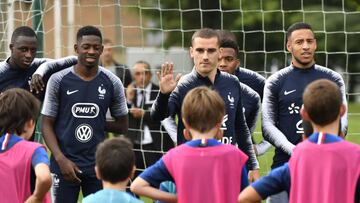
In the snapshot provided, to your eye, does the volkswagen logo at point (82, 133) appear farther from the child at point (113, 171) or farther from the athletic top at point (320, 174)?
the athletic top at point (320, 174)

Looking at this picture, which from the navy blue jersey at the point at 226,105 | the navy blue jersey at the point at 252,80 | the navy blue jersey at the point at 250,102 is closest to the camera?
the navy blue jersey at the point at 226,105

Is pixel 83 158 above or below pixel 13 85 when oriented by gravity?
below

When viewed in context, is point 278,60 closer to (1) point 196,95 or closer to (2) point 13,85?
(2) point 13,85

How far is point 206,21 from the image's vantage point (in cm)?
Answer: 2616

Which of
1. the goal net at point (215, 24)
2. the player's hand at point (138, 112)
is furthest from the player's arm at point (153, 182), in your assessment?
the player's hand at point (138, 112)

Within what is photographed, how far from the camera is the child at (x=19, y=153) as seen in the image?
5551 mm

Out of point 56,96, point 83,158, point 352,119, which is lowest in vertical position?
point 352,119

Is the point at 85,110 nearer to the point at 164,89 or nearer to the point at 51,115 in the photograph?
the point at 51,115

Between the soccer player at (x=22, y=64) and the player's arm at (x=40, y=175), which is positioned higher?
the soccer player at (x=22, y=64)

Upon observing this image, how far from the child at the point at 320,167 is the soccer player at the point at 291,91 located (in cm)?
220

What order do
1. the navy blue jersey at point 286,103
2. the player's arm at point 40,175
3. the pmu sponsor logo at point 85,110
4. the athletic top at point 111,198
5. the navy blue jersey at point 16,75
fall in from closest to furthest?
the athletic top at point 111,198 < the player's arm at point 40,175 < the navy blue jersey at point 286,103 < the pmu sponsor logo at point 85,110 < the navy blue jersey at point 16,75

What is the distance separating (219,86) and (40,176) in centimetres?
199

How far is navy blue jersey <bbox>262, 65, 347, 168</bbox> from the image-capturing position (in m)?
7.31

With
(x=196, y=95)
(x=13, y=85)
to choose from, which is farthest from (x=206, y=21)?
(x=196, y=95)
